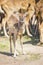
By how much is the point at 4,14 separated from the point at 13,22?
6.22 ft

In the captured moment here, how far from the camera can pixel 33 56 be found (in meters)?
7.52

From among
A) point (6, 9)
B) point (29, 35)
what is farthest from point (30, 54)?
point (6, 9)

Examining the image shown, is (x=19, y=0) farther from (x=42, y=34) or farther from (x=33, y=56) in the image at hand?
(x=33, y=56)

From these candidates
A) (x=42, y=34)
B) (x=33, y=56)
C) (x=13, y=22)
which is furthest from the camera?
(x=42, y=34)

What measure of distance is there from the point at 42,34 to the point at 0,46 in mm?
1136

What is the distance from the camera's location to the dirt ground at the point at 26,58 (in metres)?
7.06

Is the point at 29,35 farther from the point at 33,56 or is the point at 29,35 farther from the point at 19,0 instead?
the point at 33,56

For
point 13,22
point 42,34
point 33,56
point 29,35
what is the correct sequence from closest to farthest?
1. point 33,56
2. point 13,22
3. point 42,34
4. point 29,35

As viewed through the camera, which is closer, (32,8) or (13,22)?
(13,22)

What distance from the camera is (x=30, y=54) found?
25.2 feet

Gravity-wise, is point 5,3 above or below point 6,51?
above

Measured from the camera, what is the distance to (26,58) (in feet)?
24.1

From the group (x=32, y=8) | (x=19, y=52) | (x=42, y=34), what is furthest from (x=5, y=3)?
(x=19, y=52)

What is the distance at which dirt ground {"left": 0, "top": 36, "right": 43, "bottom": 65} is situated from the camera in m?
7.06
